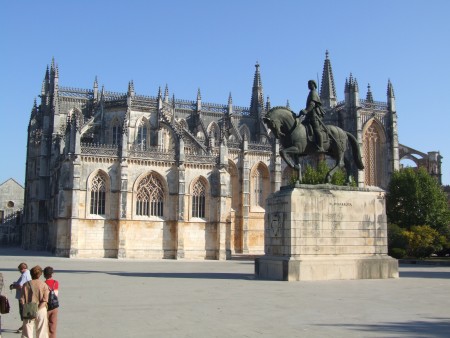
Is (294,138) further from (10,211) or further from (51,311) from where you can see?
(10,211)

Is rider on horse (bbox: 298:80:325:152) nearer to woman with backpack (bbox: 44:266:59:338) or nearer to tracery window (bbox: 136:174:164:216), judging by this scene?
woman with backpack (bbox: 44:266:59:338)

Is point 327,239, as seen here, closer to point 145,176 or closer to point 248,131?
point 145,176

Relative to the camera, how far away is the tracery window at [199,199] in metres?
46.0

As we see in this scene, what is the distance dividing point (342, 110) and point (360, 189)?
46.2 meters

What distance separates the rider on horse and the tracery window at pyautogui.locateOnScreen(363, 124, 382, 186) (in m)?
45.8

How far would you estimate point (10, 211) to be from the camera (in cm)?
8819

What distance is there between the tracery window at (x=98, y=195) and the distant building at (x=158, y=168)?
8 centimetres

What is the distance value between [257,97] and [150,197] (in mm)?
29281

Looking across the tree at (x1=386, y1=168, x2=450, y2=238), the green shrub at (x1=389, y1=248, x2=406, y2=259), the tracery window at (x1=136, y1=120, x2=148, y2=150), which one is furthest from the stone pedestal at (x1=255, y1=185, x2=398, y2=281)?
the tracery window at (x1=136, y1=120, x2=148, y2=150)

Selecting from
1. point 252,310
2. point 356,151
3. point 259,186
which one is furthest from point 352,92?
point 252,310

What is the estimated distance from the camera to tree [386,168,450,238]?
49.1 meters

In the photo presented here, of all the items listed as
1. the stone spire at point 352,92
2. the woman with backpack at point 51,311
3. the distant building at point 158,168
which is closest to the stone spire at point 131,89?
the distant building at point 158,168

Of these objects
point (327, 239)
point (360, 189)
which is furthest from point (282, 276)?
point (360, 189)

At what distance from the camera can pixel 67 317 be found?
38.9 feet
